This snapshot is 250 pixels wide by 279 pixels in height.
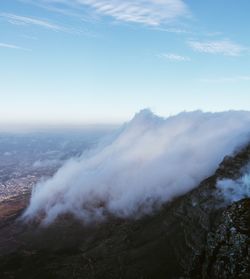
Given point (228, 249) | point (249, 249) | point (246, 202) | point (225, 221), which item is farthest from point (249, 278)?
point (246, 202)

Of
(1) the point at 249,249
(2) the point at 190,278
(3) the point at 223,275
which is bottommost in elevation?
(2) the point at 190,278

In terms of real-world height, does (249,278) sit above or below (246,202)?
below

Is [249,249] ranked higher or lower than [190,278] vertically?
higher

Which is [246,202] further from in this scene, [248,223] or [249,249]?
[249,249]

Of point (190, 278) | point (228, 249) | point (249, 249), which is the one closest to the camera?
point (249, 249)

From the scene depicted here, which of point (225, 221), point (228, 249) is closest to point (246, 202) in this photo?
point (225, 221)

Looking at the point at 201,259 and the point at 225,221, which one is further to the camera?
the point at 201,259

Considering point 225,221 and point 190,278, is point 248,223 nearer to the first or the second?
point 225,221

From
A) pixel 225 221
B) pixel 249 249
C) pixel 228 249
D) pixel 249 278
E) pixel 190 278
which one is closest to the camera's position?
pixel 249 278

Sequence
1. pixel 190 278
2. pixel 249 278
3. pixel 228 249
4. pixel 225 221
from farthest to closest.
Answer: pixel 190 278
pixel 225 221
pixel 228 249
pixel 249 278
